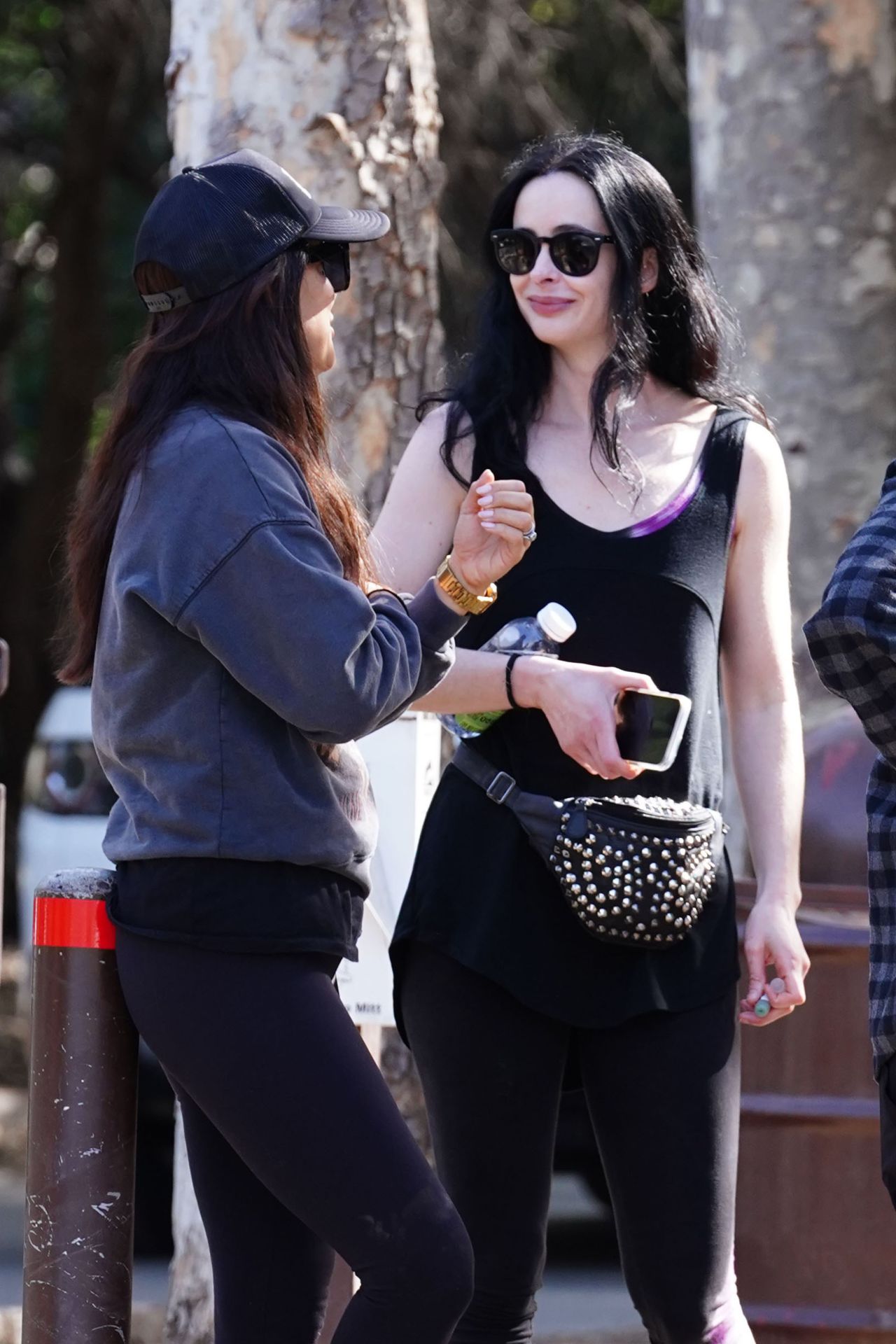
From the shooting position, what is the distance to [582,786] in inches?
104

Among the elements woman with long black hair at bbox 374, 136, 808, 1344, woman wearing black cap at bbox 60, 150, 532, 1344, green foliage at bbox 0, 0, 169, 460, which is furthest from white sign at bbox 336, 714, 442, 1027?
green foliage at bbox 0, 0, 169, 460

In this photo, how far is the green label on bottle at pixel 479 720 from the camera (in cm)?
267

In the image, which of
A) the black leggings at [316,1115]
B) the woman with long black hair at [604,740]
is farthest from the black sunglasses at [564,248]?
the black leggings at [316,1115]

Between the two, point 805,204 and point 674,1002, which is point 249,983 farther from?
point 805,204

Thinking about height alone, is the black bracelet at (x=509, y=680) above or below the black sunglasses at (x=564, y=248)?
below

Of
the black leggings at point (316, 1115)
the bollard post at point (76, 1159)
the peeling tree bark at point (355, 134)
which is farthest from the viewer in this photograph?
the peeling tree bark at point (355, 134)

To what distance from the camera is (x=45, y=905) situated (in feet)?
7.89

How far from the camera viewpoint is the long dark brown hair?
229cm

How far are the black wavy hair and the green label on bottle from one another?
34cm

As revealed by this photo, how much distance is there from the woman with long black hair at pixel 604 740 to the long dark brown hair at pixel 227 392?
24cm

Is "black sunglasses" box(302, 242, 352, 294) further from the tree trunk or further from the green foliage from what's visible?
the green foliage

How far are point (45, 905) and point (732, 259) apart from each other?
4.04 m

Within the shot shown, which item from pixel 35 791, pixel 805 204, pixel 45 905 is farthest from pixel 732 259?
pixel 35 791

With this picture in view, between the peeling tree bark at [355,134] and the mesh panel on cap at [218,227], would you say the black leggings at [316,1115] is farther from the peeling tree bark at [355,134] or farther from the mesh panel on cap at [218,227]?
the peeling tree bark at [355,134]
